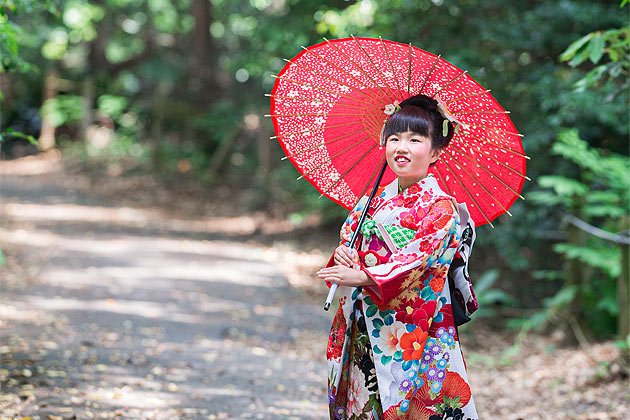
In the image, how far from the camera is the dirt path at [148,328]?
414 cm

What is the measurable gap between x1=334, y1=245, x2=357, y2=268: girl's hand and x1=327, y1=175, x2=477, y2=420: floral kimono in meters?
0.06

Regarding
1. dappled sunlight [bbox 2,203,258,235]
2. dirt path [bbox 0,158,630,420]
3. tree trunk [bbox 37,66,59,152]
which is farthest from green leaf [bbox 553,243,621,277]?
tree trunk [bbox 37,66,59,152]

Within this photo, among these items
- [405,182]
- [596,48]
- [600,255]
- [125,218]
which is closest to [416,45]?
[600,255]

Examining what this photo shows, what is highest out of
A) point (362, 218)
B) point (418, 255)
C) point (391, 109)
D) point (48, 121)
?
point (48, 121)

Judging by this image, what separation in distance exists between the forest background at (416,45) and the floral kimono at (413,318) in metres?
1.64

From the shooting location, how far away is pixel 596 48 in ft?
11.8

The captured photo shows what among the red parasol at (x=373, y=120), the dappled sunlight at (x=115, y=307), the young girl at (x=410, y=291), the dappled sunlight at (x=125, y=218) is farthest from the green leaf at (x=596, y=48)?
the dappled sunlight at (x=125, y=218)

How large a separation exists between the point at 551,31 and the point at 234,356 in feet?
14.9

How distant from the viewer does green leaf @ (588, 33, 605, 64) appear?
3568 mm

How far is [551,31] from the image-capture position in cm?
705

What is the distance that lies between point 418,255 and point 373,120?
0.74 meters

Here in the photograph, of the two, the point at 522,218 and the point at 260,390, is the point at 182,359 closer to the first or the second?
the point at 260,390

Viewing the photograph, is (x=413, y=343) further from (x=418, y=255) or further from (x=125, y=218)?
(x=125, y=218)

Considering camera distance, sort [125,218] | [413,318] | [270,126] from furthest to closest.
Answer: [270,126] → [125,218] → [413,318]
